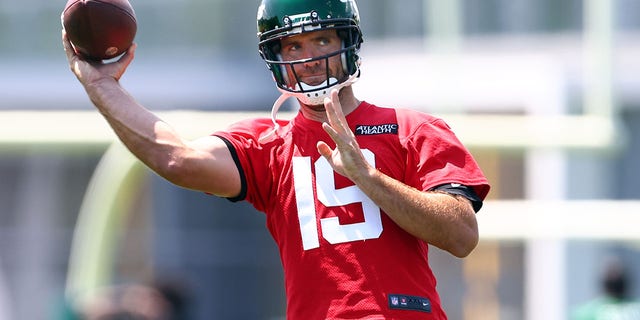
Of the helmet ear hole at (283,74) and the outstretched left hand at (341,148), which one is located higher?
the helmet ear hole at (283,74)

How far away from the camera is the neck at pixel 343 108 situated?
4.17m

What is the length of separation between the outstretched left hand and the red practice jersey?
15 centimetres

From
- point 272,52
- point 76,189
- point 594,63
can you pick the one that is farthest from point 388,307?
point 76,189

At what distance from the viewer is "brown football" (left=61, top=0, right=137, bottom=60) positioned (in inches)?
160

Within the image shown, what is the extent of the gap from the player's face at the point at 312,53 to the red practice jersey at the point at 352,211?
152 millimetres

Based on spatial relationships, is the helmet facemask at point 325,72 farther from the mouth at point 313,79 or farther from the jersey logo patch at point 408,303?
the jersey logo patch at point 408,303

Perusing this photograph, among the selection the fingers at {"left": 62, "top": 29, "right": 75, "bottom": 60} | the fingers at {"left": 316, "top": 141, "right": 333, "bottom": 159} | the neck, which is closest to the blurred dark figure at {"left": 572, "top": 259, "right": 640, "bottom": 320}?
the neck

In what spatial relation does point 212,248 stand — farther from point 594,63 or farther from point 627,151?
point 594,63

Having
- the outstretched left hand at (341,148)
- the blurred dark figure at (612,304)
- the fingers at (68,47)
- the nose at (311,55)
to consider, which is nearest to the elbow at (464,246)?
the outstretched left hand at (341,148)

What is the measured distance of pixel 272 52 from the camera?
418 cm

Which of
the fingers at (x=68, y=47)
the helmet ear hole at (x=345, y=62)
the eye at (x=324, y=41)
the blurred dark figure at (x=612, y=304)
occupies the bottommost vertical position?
the blurred dark figure at (x=612, y=304)

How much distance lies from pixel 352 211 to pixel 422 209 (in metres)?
0.24

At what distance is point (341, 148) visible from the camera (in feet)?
12.7

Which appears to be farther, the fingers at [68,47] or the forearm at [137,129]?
the fingers at [68,47]
